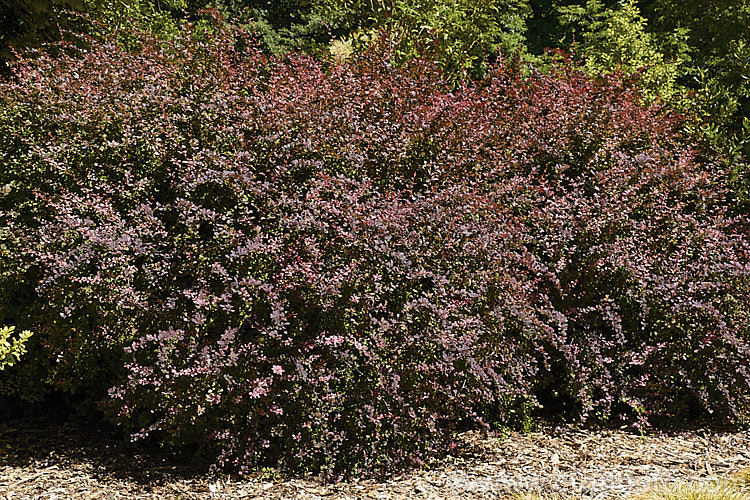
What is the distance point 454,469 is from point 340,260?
1253 millimetres

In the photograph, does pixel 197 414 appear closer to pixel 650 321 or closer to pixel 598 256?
pixel 598 256

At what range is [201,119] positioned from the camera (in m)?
4.12

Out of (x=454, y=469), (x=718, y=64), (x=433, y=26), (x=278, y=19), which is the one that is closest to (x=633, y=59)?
(x=718, y=64)

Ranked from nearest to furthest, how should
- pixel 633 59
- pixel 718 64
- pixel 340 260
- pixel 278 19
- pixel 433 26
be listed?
1. pixel 340 260
2. pixel 433 26
3. pixel 633 59
4. pixel 718 64
5. pixel 278 19

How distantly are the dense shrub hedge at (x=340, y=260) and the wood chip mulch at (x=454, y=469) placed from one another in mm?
157

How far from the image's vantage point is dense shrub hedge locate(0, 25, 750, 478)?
363cm

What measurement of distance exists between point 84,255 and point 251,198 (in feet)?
2.93

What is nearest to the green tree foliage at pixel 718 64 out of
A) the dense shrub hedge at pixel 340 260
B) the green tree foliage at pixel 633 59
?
the green tree foliage at pixel 633 59

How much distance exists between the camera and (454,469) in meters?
3.78

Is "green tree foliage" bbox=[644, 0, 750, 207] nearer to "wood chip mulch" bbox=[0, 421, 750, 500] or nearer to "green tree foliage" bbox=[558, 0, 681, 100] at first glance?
"green tree foliage" bbox=[558, 0, 681, 100]

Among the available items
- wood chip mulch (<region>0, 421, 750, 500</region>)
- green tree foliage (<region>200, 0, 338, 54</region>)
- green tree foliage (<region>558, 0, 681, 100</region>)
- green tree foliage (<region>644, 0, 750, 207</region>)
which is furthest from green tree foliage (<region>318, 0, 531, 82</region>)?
green tree foliage (<region>200, 0, 338, 54</region>)

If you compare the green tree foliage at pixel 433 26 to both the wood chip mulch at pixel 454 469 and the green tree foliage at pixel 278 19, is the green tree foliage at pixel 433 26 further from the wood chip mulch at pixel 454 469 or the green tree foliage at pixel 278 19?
the green tree foliage at pixel 278 19

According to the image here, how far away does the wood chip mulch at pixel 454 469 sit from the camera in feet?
11.5

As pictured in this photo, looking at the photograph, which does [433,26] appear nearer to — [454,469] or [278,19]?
[454,469]
